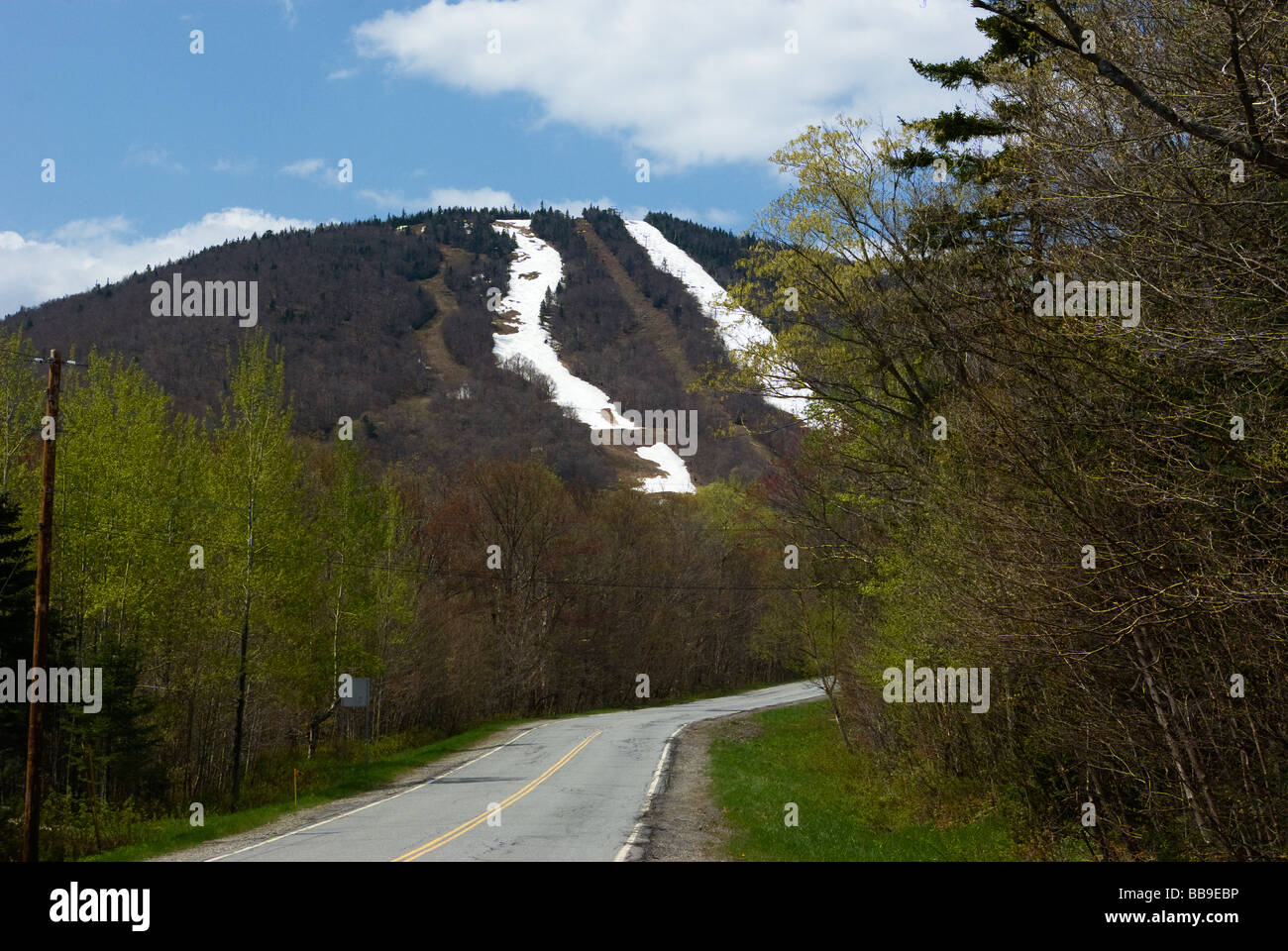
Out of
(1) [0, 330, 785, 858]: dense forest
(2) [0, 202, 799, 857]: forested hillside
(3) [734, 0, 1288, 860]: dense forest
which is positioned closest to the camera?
(3) [734, 0, 1288, 860]: dense forest

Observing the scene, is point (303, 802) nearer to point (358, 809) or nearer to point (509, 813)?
point (358, 809)

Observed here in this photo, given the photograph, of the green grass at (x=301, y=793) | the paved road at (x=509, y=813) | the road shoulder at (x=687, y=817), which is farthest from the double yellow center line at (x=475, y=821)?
the green grass at (x=301, y=793)

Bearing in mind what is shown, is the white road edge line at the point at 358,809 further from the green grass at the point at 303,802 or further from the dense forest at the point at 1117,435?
the dense forest at the point at 1117,435

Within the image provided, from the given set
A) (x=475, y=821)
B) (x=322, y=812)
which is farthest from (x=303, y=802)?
(x=475, y=821)

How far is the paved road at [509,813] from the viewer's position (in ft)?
42.1

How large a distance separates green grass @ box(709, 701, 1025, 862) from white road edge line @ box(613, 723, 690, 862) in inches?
52.9

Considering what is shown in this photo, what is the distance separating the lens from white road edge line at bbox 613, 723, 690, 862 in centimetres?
1287

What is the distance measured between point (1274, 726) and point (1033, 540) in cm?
286

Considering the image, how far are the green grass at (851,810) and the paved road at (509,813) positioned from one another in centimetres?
201

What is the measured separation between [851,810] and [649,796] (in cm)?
409

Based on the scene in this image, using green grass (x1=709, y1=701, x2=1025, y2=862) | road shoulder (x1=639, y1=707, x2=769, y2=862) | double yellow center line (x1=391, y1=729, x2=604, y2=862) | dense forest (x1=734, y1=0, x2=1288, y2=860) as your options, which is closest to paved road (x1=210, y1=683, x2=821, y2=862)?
double yellow center line (x1=391, y1=729, x2=604, y2=862)

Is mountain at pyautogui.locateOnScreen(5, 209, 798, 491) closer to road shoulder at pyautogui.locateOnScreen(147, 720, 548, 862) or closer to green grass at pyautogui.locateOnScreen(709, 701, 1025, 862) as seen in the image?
road shoulder at pyautogui.locateOnScreen(147, 720, 548, 862)

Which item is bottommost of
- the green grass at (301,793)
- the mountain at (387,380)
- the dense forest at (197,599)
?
the green grass at (301,793)
